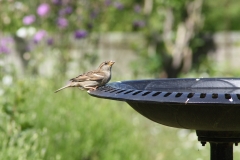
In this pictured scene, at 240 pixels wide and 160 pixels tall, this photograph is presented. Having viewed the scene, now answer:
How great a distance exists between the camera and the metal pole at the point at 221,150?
9.57 feet

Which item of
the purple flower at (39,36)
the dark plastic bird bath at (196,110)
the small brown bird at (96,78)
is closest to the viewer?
the dark plastic bird bath at (196,110)

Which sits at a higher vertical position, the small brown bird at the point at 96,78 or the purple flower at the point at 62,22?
the purple flower at the point at 62,22

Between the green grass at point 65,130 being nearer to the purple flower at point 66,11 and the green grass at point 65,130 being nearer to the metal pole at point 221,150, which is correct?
the metal pole at point 221,150

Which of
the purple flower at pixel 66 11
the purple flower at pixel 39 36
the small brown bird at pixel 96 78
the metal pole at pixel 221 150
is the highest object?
the purple flower at pixel 66 11

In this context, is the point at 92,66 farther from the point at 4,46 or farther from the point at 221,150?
the point at 221,150

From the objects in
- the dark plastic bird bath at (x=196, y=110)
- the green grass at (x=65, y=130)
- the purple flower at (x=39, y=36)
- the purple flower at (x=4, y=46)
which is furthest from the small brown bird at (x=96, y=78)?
the purple flower at (x=39, y=36)

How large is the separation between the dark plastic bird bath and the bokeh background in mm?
1080

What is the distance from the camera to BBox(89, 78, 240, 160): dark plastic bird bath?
2311 millimetres

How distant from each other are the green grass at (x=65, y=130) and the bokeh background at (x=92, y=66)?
10 mm

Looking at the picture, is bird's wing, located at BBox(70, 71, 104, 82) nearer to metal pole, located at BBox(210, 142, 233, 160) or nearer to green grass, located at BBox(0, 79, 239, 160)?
green grass, located at BBox(0, 79, 239, 160)

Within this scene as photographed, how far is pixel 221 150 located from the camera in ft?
9.61

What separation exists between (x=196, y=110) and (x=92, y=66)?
7.63 meters

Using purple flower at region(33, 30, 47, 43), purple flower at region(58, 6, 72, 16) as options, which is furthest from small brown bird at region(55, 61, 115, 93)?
purple flower at region(58, 6, 72, 16)

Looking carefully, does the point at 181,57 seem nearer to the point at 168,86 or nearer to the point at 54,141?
the point at 54,141
